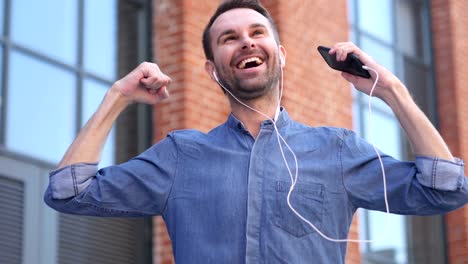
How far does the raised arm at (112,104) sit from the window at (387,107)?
5.35 metres

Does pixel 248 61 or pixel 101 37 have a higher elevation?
pixel 101 37

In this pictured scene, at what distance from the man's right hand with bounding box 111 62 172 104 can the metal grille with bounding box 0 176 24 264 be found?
8.95 feet

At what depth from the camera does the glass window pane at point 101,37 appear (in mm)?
6973

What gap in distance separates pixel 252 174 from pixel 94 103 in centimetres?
365

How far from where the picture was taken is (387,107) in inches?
388

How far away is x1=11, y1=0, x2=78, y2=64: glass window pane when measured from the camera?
646cm

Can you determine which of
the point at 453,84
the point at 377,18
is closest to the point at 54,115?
the point at 377,18

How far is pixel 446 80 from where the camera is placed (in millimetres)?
10383

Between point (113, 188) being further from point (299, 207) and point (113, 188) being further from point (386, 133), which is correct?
point (386, 133)

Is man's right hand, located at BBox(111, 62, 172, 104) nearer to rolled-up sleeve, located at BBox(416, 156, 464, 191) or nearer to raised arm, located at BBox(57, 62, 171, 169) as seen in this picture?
raised arm, located at BBox(57, 62, 171, 169)

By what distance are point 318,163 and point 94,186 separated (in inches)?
30.5

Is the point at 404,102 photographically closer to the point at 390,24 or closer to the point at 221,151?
the point at 221,151

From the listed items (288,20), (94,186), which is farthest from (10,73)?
(94,186)

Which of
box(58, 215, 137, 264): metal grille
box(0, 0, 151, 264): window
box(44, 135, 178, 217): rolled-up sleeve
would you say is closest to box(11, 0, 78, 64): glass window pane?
box(0, 0, 151, 264): window
